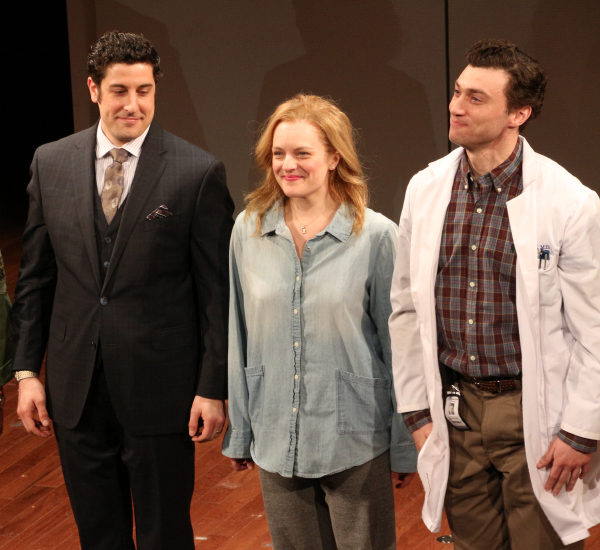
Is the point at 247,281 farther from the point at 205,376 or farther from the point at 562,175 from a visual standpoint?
the point at 562,175

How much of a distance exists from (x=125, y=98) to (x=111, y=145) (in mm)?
148

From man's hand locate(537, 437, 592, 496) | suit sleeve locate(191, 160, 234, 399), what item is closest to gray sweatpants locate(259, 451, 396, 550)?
suit sleeve locate(191, 160, 234, 399)

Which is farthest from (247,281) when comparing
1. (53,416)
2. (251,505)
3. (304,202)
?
(251,505)

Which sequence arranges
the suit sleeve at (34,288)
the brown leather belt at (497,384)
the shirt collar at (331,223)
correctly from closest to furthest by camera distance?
1. the brown leather belt at (497,384)
2. the shirt collar at (331,223)
3. the suit sleeve at (34,288)

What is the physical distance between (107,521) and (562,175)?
162 centimetres

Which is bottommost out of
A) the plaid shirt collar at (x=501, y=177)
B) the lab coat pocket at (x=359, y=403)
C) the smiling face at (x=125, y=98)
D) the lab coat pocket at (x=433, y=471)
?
the lab coat pocket at (x=433, y=471)

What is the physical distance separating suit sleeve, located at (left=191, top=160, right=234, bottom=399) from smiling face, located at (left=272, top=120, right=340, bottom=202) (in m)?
0.25

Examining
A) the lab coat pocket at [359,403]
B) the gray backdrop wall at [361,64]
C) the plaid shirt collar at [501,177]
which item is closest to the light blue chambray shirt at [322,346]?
the lab coat pocket at [359,403]

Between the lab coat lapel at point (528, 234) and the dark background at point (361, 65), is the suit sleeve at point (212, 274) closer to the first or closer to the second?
the lab coat lapel at point (528, 234)

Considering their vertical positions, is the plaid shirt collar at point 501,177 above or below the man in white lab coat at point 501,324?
above

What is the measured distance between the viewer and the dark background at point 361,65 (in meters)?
4.73

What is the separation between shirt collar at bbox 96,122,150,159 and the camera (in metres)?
2.57

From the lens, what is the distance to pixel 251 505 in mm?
3703

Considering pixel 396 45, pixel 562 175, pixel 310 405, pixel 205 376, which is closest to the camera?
pixel 562 175
